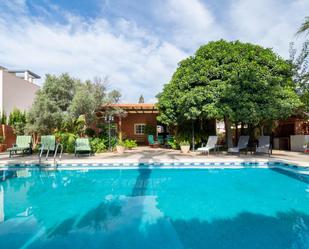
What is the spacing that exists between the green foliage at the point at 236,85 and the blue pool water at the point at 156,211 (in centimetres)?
372

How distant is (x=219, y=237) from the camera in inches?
150

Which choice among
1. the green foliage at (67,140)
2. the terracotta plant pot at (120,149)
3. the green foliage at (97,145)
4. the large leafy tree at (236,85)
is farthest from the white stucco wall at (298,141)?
the green foliage at (67,140)

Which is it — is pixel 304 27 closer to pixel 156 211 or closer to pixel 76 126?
pixel 156 211

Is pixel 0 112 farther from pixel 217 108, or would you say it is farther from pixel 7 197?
pixel 217 108

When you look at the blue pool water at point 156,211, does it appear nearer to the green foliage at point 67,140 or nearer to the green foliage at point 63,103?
the green foliage at point 67,140

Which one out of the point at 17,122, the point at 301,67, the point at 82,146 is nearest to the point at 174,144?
the point at 82,146

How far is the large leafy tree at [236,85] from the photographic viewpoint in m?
10.7

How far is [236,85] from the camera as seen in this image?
11023mm

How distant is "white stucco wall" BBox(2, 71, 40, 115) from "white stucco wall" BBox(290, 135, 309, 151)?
1978 cm

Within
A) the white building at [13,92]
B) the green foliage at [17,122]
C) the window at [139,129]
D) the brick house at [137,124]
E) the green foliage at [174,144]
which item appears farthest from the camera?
the window at [139,129]

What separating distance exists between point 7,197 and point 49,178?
2.19 m

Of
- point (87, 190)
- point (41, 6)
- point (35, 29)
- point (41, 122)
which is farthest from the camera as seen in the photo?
point (41, 122)

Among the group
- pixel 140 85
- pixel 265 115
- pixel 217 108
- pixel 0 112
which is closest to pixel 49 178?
pixel 217 108

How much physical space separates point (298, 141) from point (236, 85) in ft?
20.9
